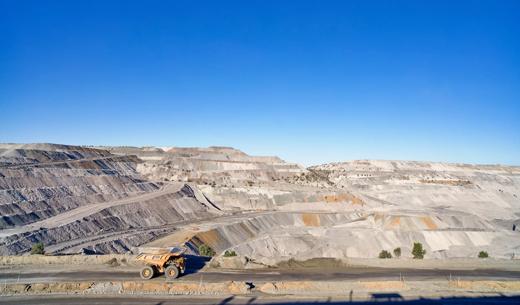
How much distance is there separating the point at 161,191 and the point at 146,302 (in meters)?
55.2

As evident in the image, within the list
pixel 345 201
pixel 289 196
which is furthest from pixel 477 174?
pixel 289 196

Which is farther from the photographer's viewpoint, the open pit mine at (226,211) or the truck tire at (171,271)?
the open pit mine at (226,211)

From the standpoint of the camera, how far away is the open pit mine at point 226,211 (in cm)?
4397

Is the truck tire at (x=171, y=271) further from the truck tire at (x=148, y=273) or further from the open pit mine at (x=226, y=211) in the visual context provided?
the open pit mine at (x=226, y=211)

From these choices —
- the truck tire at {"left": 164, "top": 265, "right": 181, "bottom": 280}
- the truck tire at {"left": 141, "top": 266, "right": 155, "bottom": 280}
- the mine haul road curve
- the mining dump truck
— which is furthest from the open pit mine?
the truck tire at {"left": 141, "top": 266, "right": 155, "bottom": 280}

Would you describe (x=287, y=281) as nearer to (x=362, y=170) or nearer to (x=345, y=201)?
(x=345, y=201)

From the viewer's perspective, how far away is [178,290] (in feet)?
63.5

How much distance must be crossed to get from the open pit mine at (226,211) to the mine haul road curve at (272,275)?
3132 millimetres

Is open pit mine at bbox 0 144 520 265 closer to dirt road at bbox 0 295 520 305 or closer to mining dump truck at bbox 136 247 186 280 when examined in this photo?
mining dump truck at bbox 136 247 186 280

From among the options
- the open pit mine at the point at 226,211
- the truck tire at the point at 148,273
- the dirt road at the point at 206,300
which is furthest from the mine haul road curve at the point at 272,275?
the open pit mine at the point at 226,211

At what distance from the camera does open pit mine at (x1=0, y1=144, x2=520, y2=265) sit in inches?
1731

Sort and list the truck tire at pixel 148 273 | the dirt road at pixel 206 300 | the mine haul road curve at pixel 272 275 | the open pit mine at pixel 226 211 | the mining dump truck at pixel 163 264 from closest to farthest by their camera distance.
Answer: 1. the dirt road at pixel 206 300
2. the truck tire at pixel 148 273
3. the mining dump truck at pixel 163 264
4. the mine haul road curve at pixel 272 275
5. the open pit mine at pixel 226 211

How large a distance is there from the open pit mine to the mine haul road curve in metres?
3.13

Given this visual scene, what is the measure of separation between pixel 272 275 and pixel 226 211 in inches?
1981
